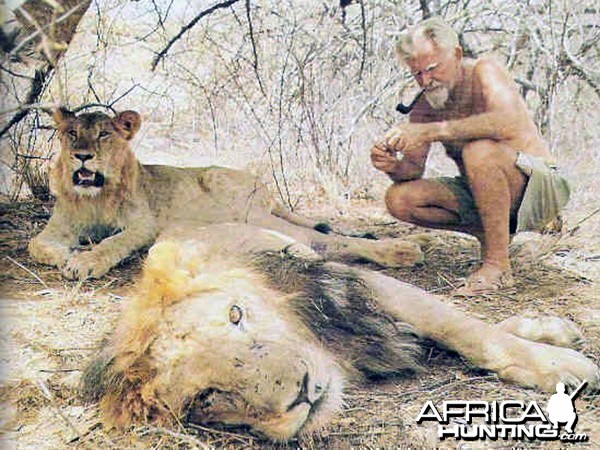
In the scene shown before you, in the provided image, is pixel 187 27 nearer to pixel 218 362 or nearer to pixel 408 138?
pixel 408 138

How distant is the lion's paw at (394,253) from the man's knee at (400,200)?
0.28 ft

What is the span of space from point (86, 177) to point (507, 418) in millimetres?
1665

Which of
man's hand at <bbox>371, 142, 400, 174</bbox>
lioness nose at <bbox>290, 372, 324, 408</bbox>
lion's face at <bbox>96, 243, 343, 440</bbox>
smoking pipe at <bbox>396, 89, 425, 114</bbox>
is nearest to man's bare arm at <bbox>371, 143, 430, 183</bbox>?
man's hand at <bbox>371, 142, 400, 174</bbox>

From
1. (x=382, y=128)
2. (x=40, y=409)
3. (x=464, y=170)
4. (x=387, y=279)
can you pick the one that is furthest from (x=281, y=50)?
(x=40, y=409)

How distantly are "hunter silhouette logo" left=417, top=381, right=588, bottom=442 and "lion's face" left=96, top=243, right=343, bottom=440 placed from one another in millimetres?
234

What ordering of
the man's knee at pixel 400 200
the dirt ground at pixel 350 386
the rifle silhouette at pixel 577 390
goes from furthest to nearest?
the man's knee at pixel 400 200 < the rifle silhouette at pixel 577 390 < the dirt ground at pixel 350 386

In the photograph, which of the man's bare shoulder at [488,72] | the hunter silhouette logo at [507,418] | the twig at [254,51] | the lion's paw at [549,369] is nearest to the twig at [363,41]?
the twig at [254,51]

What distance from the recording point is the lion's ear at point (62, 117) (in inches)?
104

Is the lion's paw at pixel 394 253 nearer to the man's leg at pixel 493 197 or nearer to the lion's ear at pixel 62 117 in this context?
the man's leg at pixel 493 197

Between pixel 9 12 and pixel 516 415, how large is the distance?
140 centimetres

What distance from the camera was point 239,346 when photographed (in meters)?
1.69

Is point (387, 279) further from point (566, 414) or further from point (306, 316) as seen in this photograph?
point (566, 414)

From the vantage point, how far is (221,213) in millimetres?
2814

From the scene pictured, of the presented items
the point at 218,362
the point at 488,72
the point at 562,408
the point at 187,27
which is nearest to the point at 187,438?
the point at 218,362
